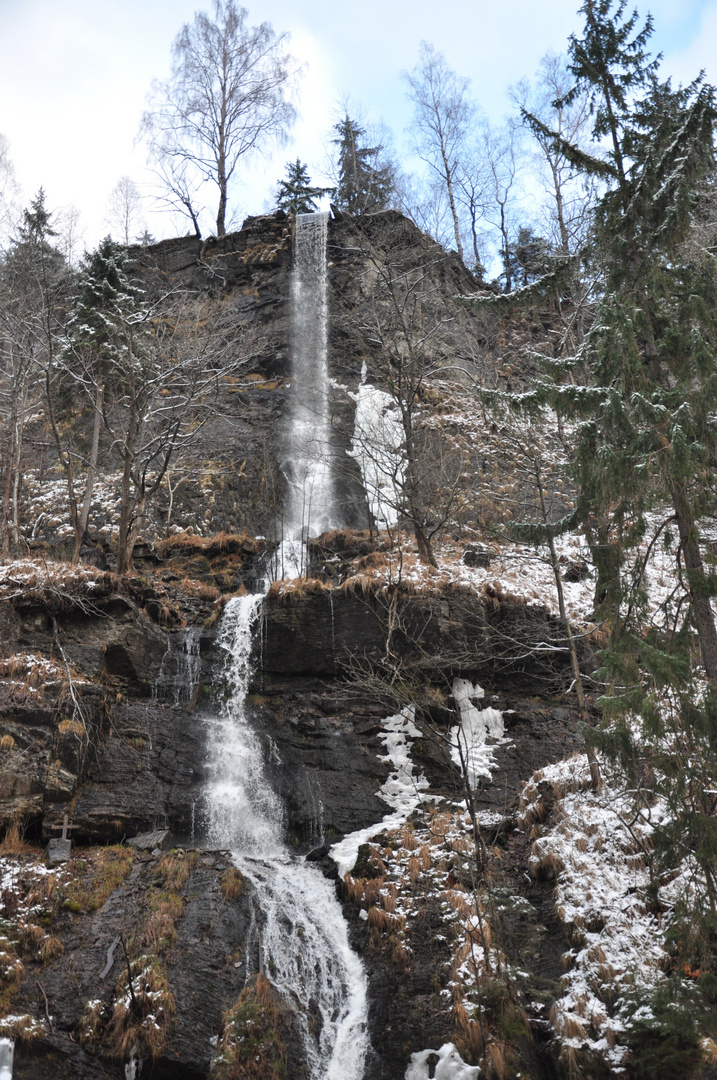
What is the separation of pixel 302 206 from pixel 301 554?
18137 millimetres

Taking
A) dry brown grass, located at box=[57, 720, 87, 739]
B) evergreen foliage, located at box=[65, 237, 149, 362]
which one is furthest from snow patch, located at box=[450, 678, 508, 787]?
evergreen foliage, located at box=[65, 237, 149, 362]

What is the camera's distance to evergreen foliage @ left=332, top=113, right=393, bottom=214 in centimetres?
3275

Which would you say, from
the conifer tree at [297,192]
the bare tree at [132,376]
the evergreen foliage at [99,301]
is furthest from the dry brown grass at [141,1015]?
the conifer tree at [297,192]

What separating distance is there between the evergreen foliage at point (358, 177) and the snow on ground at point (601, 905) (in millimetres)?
28980

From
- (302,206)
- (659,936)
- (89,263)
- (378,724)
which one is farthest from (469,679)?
(302,206)

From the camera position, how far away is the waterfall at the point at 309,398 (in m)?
20.7

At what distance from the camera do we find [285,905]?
9.62 m

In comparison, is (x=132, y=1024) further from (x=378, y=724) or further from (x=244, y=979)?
(x=378, y=724)

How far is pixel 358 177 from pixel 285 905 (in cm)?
3242

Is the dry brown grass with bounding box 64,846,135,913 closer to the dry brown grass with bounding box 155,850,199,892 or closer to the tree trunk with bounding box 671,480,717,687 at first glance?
the dry brown grass with bounding box 155,850,199,892

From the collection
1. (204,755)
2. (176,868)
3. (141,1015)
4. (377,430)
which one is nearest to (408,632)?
(204,755)

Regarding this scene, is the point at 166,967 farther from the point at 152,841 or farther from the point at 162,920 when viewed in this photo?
the point at 152,841

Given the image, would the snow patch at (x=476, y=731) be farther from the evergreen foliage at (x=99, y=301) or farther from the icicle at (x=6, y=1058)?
the evergreen foliage at (x=99, y=301)

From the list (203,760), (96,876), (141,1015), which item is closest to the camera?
(141,1015)
